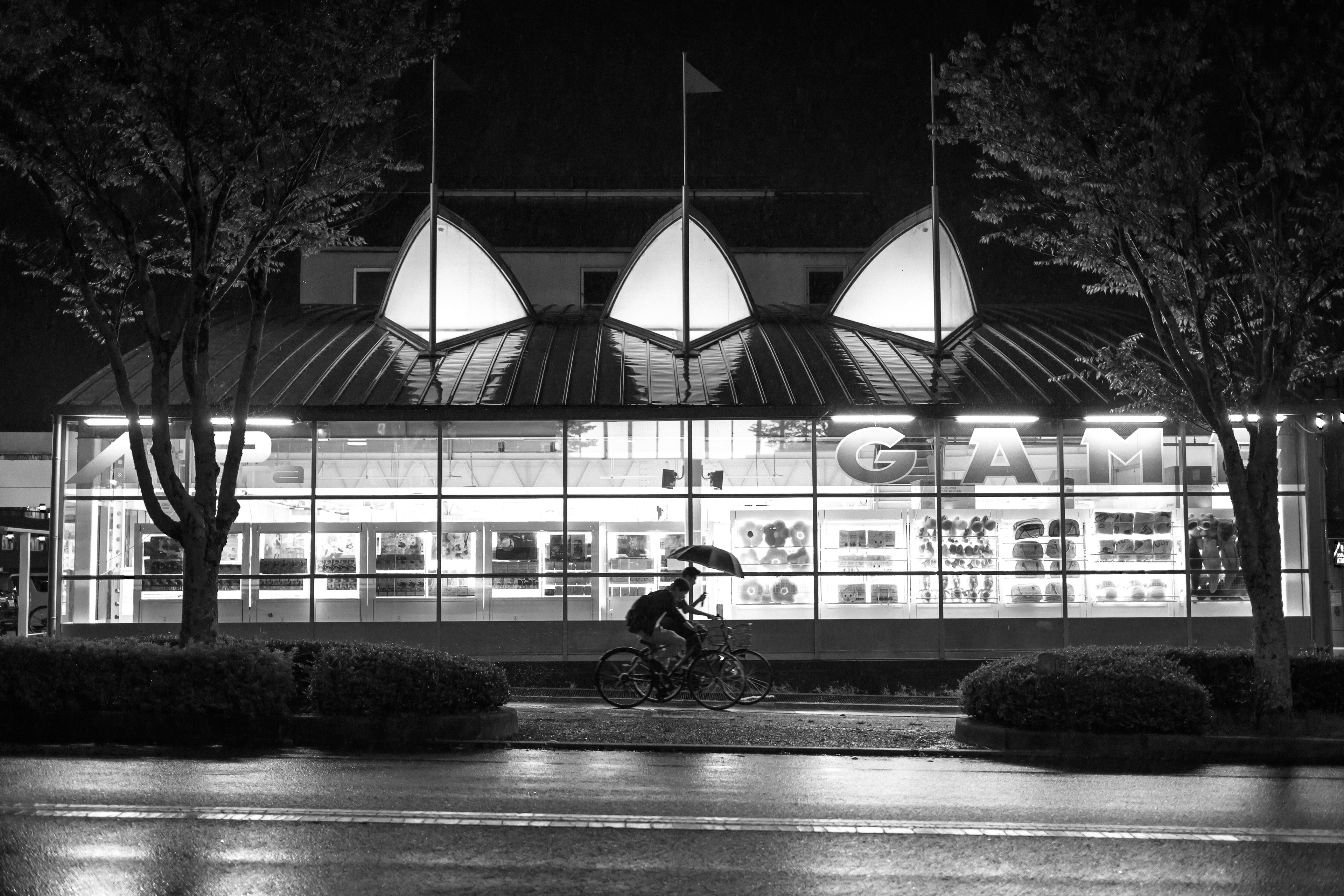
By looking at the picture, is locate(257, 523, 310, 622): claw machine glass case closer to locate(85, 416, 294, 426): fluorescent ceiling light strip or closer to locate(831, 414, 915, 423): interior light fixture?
locate(85, 416, 294, 426): fluorescent ceiling light strip

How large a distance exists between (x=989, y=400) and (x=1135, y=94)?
9662 millimetres

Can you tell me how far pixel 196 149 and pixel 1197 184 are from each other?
11.2 meters

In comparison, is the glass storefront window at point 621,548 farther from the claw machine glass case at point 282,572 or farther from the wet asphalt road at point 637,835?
the wet asphalt road at point 637,835

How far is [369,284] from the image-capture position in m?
36.6

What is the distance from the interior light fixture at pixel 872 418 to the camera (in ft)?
78.0

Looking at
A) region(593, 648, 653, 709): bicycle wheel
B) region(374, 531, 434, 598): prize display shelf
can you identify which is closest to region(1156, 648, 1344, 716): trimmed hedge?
region(593, 648, 653, 709): bicycle wheel

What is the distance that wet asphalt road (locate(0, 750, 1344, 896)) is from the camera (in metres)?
7.19

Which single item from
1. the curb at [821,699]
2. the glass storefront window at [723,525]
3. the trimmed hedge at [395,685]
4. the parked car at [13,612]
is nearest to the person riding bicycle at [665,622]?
the curb at [821,699]

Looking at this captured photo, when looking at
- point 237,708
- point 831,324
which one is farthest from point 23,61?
point 831,324

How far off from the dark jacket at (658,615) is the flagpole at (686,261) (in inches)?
295

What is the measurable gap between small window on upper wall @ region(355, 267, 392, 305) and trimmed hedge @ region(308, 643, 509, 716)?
23.9 meters

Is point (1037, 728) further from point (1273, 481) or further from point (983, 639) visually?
point (983, 639)

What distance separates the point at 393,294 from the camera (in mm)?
30031

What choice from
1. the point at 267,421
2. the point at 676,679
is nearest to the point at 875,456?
the point at 676,679
